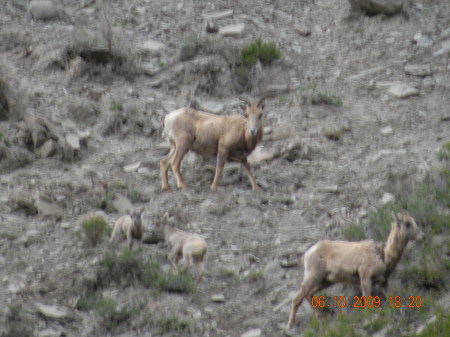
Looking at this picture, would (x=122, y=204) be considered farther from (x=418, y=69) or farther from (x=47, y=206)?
(x=418, y=69)

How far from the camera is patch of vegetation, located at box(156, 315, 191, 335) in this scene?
11.5 metres

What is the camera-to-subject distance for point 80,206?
1405 centimetres

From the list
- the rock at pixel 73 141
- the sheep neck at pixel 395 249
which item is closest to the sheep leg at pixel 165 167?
the rock at pixel 73 141

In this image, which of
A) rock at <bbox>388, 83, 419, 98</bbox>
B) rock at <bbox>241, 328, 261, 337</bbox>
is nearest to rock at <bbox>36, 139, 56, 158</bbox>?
rock at <bbox>241, 328, 261, 337</bbox>

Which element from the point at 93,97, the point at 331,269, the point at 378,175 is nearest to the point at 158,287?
the point at 331,269

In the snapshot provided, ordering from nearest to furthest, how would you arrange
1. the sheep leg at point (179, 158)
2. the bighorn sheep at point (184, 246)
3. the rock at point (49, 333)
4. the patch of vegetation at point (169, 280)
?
the rock at point (49, 333), the patch of vegetation at point (169, 280), the bighorn sheep at point (184, 246), the sheep leg at point (179, 158)

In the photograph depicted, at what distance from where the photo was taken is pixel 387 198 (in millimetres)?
13633

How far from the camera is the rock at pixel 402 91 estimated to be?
1670 cm

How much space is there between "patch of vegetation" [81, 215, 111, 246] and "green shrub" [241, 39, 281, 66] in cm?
567

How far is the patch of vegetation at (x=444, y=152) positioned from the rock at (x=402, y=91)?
89.0 inches

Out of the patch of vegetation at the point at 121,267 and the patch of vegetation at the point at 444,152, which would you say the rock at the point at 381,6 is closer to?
the patch of vegetation at the point at 444,152

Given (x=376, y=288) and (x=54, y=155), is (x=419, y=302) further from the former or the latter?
(x=54, y=155)

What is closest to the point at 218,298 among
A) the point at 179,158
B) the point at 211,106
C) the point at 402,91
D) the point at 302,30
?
the point at 179,158

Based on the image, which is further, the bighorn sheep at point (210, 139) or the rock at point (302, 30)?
the rock at point (302, 30)
